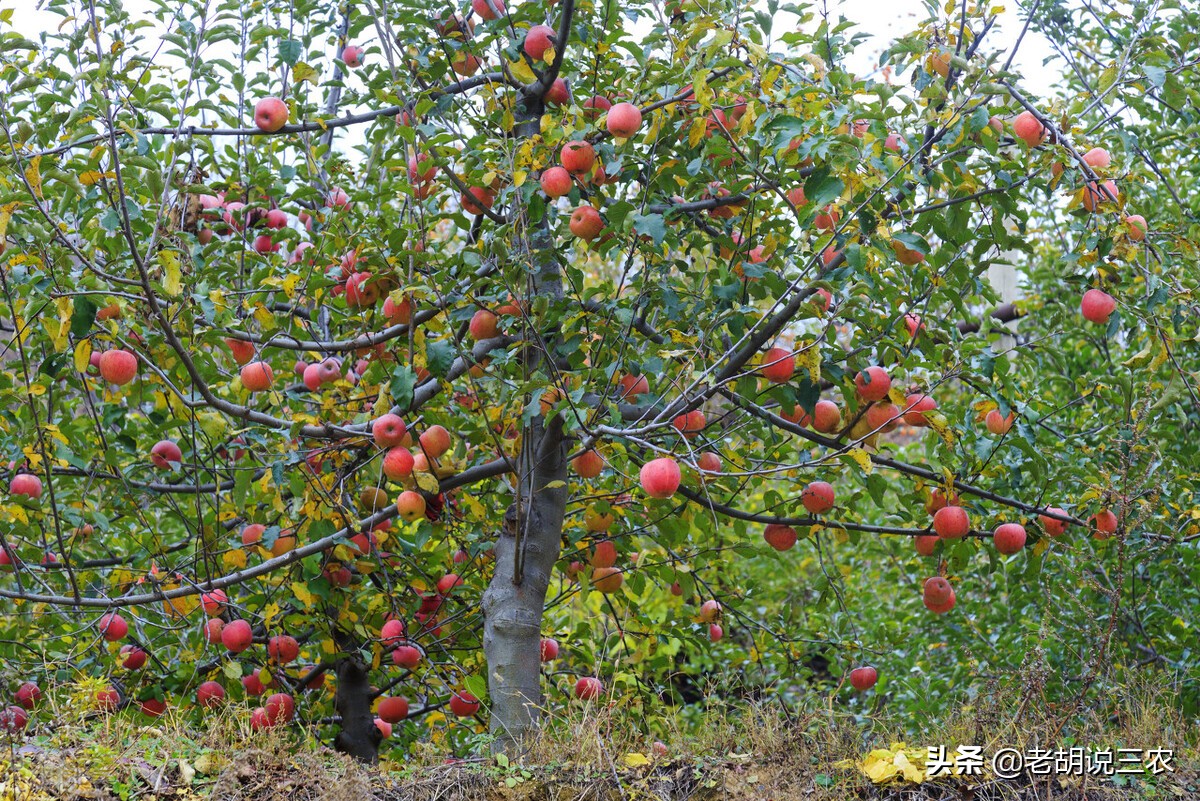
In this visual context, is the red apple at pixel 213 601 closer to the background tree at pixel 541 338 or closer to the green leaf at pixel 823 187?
the background tree at pixel 541 338

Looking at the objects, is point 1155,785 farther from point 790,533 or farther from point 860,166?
point 860,166

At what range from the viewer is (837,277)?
2.72 m

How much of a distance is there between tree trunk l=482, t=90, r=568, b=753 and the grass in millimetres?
189

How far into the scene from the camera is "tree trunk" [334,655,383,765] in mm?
4113

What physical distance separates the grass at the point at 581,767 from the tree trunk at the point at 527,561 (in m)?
0.19

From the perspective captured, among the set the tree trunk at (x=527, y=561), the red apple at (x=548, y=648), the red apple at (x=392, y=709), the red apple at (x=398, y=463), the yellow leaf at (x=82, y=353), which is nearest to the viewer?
the yellow leaf at (x=82, y=353)

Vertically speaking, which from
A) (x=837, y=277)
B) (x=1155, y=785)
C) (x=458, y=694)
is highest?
(x=837, y=277)

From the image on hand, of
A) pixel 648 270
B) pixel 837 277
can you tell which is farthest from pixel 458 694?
pixel 837 277

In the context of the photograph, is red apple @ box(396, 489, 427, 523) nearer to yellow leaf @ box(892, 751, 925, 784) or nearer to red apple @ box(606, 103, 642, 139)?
red apple @ box(606, 103, 642, 139)

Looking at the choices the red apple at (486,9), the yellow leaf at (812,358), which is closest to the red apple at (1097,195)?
the yellow leaf at (812,358)

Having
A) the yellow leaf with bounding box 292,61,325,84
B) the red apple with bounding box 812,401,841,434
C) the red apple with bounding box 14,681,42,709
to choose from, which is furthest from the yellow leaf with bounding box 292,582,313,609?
the red apple with bounding box 812,401,841,434

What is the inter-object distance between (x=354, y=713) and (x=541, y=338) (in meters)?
1.93

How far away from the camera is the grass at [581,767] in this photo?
2.66 metres

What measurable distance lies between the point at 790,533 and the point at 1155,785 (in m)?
1.21
